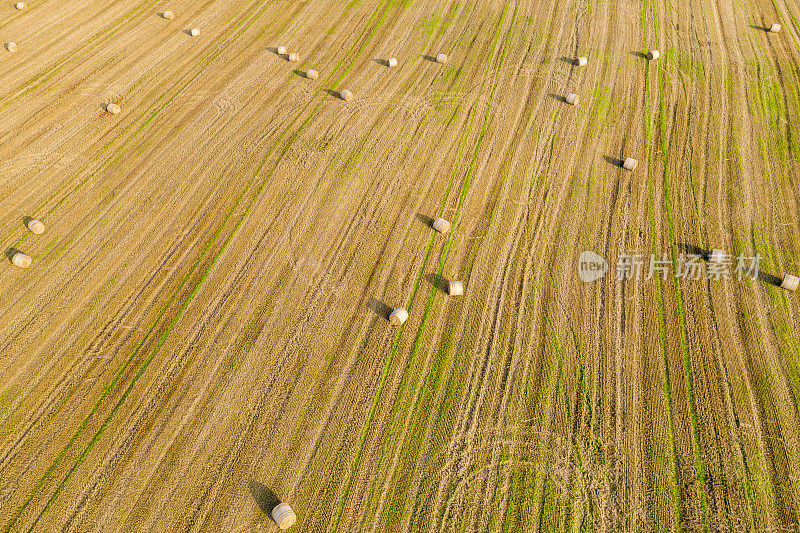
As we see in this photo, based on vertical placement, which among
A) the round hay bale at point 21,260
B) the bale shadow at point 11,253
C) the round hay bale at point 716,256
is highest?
the round hay bale at point 716,256

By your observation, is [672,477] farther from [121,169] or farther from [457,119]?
[121,169]

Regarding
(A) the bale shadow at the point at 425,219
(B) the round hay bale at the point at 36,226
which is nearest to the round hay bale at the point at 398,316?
(A) the bale shadow at the point at 425,219

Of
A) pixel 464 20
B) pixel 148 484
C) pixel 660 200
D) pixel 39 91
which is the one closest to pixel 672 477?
pixel 660 200

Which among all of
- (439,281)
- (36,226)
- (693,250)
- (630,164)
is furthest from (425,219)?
(36,226)

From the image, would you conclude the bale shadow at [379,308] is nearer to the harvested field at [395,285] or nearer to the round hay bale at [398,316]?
the harvested field at [395,285]

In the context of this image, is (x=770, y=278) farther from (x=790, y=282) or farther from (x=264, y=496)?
(x=264, y=496)

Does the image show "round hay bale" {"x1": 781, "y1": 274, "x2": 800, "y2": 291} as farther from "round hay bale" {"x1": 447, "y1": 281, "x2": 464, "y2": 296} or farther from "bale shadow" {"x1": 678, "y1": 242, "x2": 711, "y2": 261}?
"round hay bale" {"x1": 447, "y1": 281, "x2": 464, "y2": 296}

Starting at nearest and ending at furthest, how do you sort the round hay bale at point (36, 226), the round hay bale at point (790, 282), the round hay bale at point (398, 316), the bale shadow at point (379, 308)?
the round hay bale at point (398, 316) → the bale shadow at point (379, 308) → the round hay bale at point (790, 282) → the round hay bale at point (36, 226)
